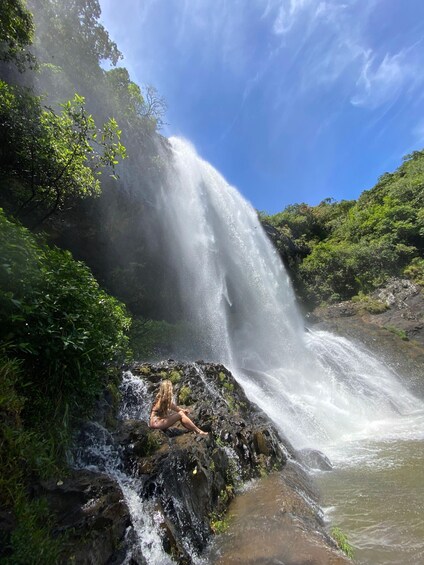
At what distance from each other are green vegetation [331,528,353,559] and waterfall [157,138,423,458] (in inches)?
196

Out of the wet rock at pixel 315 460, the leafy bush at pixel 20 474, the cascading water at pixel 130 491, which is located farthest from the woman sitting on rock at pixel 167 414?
A: the wet rock at pixel 315 460

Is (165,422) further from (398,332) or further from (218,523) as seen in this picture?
(398,332)

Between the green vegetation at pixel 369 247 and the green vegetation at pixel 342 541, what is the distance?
2217cm

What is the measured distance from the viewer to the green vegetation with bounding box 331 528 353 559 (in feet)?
13.1

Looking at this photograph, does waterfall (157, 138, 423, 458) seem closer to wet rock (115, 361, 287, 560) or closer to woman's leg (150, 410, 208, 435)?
wet rock (115, 361, 287, 560)

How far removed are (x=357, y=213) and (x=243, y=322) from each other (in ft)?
66.7

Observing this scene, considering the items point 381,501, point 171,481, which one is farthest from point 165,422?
point 381,501

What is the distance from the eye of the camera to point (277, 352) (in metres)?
18.4

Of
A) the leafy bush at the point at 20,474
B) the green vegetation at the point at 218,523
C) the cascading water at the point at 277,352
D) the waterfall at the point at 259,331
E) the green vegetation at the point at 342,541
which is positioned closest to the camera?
the leafy bush at the point at 20,474

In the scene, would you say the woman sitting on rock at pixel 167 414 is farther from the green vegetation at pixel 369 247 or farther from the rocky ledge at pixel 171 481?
the green vegetation at pixel 369 247

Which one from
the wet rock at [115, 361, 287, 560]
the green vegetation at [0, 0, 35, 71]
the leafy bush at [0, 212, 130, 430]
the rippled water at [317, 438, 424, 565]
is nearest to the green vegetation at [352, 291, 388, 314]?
the rippled water at [317, 438, 424, 565]

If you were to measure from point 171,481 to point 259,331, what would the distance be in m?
16.5

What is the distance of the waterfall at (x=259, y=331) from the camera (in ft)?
37.7

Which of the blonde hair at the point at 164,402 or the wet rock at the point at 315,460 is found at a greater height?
the blonde hair at the point at 164,402
